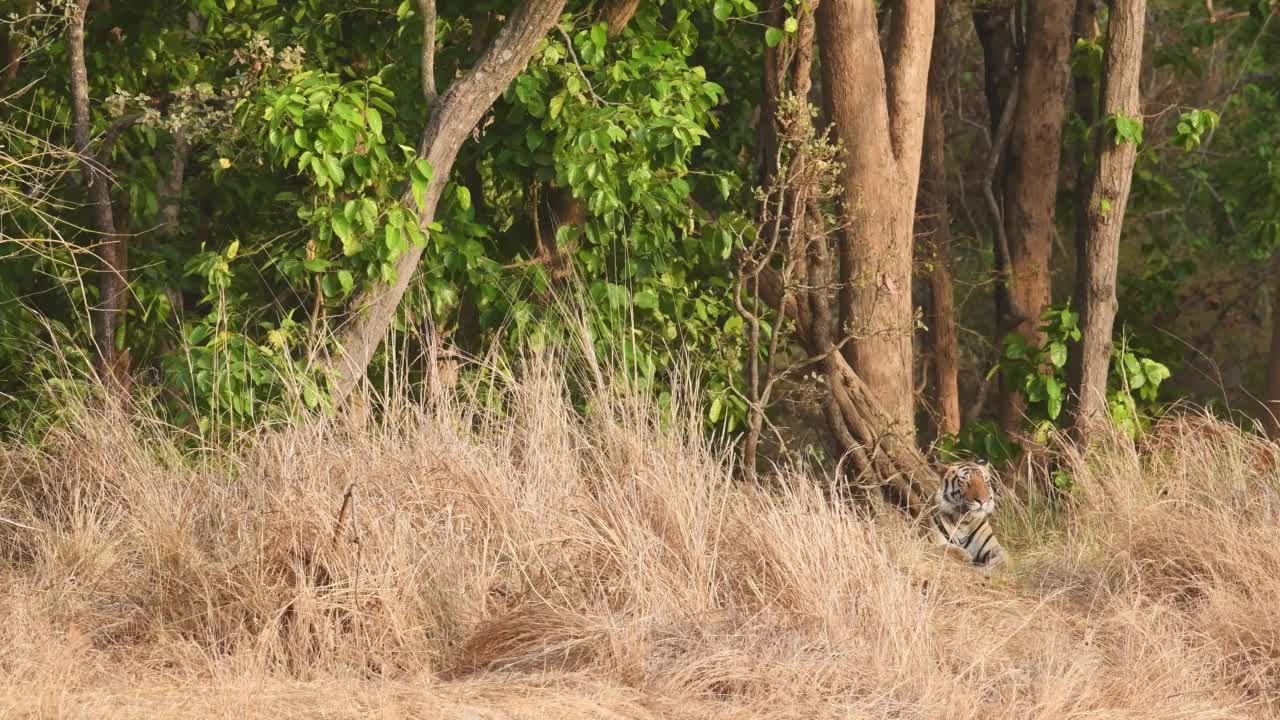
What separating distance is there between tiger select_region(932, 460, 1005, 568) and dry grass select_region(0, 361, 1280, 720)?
249 mm

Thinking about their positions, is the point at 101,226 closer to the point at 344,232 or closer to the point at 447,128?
the point at 344,232

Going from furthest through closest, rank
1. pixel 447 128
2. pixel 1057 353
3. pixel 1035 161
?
pixel 1035 161 → pixel 1057 353 → pixel 447 128

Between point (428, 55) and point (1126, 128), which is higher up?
→ point (428, 55)

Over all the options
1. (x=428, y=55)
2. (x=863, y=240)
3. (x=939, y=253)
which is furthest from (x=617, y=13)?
(x=939, y=253)

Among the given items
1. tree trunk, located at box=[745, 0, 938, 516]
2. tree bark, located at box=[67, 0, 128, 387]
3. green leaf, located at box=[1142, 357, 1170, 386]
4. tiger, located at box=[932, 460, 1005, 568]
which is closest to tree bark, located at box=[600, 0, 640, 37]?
tree trunk, located at box=[745, 0, 938, 516]

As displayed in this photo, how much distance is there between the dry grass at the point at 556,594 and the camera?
15.7 ft

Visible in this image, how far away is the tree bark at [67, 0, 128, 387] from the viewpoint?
294 inches

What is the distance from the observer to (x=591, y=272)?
8109mm

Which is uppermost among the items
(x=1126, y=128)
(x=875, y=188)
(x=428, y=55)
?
(x=428, y=55)

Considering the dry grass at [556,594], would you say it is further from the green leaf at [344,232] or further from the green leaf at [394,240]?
the green leaf at [344,232]

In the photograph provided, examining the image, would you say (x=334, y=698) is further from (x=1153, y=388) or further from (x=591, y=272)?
(x=1153, y=388)

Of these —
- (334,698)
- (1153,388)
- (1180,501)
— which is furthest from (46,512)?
(1153,388)

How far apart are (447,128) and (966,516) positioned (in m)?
2.91

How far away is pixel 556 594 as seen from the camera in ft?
17.5
